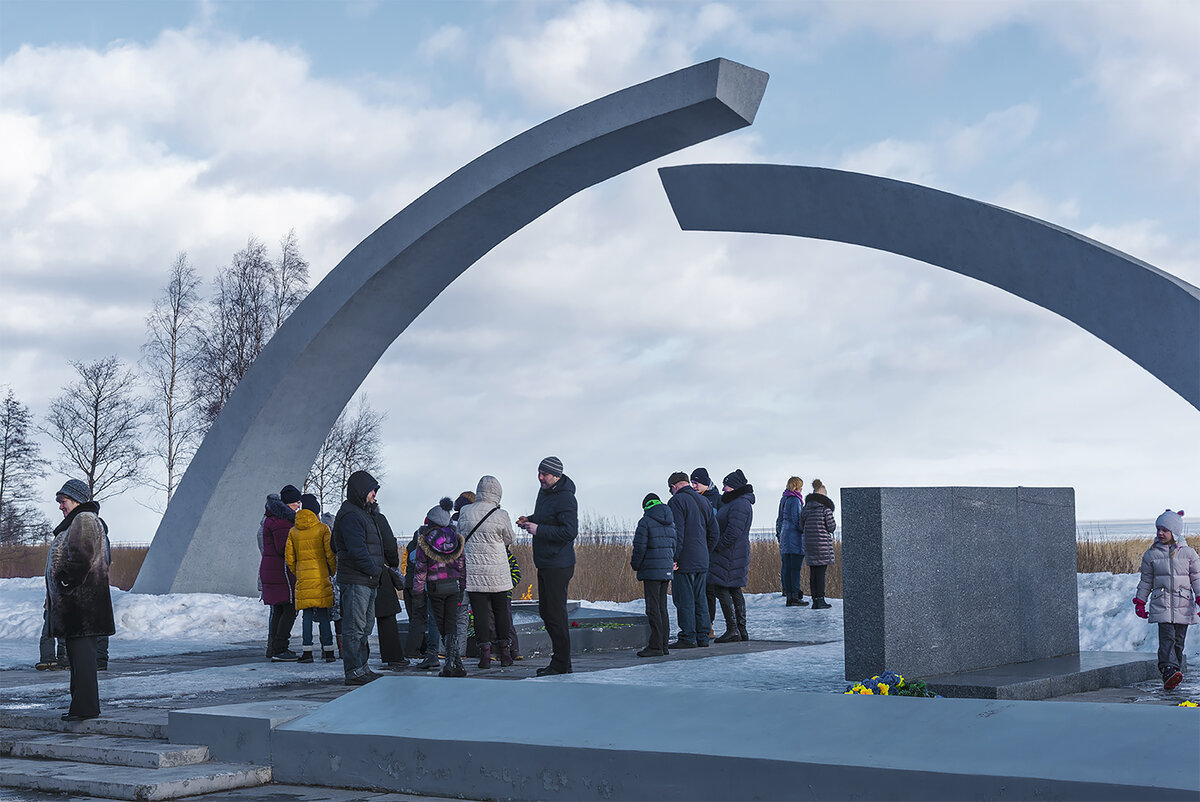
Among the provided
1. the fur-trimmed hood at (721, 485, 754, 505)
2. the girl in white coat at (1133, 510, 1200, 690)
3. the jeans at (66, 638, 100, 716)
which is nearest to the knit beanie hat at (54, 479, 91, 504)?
the jeans at (66, 638, 100, 716)

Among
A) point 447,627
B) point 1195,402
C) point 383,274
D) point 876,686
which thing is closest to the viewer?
point 876,686

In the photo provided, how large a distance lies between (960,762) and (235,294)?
3047cm

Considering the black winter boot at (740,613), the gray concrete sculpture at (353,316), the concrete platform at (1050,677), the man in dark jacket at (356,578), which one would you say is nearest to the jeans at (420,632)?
the man in dark jacket at (356,578)

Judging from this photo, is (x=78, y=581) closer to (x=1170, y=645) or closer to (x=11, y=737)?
(x=11, y=737)

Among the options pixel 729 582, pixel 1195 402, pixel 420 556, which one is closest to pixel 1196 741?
pixel 1195 402

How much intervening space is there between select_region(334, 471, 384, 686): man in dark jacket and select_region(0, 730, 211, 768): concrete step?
1.93 meters

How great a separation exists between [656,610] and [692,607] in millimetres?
984

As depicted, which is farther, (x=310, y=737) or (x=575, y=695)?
(x=310, y=737)

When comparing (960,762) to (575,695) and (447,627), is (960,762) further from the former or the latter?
(447,627)

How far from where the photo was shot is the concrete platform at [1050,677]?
837 centimetres

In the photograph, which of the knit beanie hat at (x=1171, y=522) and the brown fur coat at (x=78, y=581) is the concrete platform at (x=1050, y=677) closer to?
the knit beanie hat at (x=1171, y=522)

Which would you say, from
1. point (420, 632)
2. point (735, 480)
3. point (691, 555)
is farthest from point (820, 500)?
point (420, 632)

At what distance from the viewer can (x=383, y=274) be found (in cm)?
1650

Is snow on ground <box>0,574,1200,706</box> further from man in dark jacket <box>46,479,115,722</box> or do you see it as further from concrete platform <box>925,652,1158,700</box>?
man in dark jacket <box>46,479,115,722</box>
